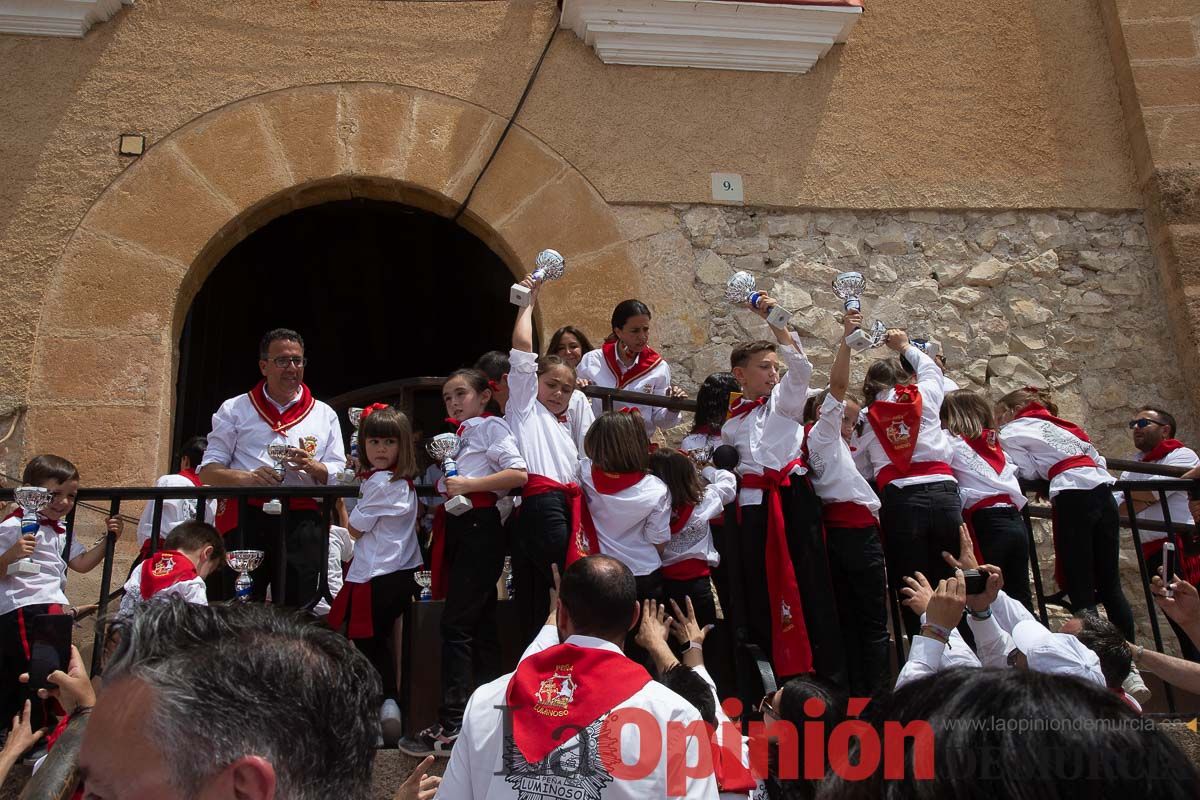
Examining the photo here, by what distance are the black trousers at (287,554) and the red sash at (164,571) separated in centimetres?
79

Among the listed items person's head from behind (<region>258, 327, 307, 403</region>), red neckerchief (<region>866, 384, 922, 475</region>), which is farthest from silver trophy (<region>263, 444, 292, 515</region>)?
red neckerchief (<region>866, 384, 922, 475</region>)

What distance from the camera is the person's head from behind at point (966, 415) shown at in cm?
503

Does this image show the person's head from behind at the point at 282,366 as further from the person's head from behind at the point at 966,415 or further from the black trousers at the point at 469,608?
the person's head from behind at the point at 966,415

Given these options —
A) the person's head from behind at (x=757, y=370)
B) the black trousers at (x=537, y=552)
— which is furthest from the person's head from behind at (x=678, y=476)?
the person's head from behind at (x=757, y=370)

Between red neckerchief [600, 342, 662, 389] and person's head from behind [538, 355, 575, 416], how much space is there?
1.11 metres

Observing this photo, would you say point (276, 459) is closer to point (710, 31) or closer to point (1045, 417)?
point (1045, 417)

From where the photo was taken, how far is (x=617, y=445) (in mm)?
4445

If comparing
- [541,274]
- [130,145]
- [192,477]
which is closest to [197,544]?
[192,477]

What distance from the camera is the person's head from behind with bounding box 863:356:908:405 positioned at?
199 inches

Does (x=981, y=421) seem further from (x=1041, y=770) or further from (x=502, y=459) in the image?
(x=1041, y=770)

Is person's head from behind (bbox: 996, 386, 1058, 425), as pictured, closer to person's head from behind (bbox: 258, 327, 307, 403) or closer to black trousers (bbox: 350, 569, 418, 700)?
black trousers (bbox: 350, 569, 418, 700)

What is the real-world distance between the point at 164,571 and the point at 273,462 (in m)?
1.33

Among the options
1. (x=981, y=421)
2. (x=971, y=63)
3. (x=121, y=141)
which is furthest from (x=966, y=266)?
(x=121, y=141)

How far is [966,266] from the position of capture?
7.22 metres
